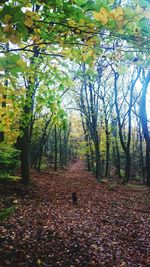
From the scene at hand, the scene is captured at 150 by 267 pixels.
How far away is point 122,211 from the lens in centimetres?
1225

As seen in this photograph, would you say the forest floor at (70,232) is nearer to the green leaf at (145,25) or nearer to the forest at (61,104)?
the forest at (61,104)

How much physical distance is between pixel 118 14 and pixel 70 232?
25.5 feet

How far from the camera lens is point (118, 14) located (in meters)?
1.90

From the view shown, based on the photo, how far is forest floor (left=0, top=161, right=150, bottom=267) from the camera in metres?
6.62

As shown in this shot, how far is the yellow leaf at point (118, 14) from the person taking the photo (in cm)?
185

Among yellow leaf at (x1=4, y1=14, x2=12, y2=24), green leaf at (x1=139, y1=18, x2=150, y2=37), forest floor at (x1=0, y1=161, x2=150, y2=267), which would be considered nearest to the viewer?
yellow leaf at (x1=4, y1=14, x2=12, y2=24)

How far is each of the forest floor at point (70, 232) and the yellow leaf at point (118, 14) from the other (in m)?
5.63

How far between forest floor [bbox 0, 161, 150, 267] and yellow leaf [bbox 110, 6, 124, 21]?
563cm

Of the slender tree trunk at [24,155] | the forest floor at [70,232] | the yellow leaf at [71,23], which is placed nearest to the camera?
the yellow leaf at [71,23]

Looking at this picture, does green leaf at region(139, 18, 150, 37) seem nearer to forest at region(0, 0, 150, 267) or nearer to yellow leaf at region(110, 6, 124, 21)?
forest at region(0, 0, 150, 267)

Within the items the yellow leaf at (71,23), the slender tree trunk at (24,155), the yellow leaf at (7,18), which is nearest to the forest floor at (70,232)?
the slender tree trunk at (24,155)

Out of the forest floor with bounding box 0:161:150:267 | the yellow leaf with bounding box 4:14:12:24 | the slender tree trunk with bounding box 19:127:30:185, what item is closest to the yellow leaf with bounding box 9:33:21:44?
the yellow leaf with bounding box 4:14:12:24

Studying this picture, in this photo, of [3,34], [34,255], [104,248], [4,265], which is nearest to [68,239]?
[104,248]

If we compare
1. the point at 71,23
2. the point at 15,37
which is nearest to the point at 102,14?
the point at 15,37
